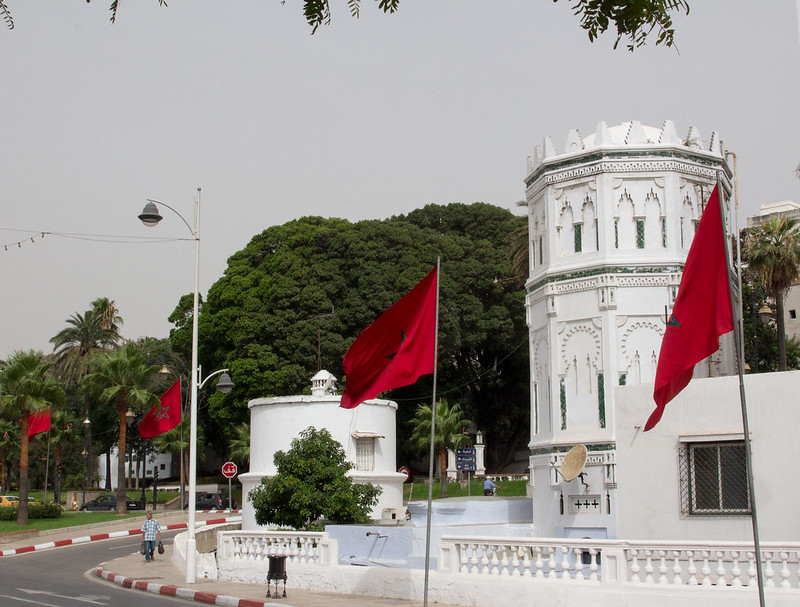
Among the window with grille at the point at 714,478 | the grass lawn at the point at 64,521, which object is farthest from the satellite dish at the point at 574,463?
the grass lawn at the point at 64,521

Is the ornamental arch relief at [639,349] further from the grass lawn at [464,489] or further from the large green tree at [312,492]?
the grass lawn at [464,489]

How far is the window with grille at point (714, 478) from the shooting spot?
55.2 ft

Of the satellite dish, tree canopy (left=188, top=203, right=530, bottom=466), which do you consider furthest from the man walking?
tree canopy (left=188, top=203, right=530, bottom=466)

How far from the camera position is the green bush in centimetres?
4397

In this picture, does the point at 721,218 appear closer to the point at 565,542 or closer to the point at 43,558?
the point at 565,542

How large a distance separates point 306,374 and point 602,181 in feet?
101

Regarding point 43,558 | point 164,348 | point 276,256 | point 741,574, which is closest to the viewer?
point 741,574

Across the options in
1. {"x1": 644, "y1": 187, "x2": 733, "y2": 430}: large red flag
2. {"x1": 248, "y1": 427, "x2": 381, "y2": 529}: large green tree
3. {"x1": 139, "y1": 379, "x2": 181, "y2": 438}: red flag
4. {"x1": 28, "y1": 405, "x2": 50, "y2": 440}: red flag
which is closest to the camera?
{"x1": 644, "y1": 187, "x2": 733, "y2": 430}: large red flag

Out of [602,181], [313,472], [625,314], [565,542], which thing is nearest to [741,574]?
[565,542]

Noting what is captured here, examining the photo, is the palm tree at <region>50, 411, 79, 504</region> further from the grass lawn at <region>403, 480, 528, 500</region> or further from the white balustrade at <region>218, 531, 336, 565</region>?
the white balustrade at <region>218, 531, 336, 565</region>

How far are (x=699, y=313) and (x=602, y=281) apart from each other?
12120mm

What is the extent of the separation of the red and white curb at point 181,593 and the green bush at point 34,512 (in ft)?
66.9

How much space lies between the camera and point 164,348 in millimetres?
78250

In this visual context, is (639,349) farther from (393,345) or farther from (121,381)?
(121,381)
